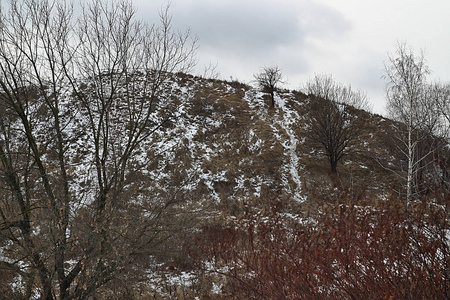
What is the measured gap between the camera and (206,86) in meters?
25.4

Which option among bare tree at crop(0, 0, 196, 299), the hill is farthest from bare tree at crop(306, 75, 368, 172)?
bare tree at crop(0, 0, 196, 299)

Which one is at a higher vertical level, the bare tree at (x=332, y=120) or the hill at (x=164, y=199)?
the bare tree at (x=332, y=120)

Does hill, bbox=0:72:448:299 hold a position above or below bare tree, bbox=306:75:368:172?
below

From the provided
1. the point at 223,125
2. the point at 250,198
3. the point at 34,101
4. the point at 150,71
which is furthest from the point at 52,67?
the point at 223,125

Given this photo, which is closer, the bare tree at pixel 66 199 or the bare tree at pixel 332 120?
the bare tree at pixel 66 199

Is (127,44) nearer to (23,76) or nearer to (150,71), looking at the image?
(150,71)

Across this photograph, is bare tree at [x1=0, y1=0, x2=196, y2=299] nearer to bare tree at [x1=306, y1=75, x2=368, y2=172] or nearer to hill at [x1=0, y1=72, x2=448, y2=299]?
hill at [x1=0, y1=72, x2=448, y2=299]

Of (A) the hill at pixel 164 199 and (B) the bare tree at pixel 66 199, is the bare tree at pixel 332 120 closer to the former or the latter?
(A) the hill at pixel 164 199

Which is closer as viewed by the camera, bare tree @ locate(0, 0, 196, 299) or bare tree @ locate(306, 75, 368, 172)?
bare tree @ locate(0, 0, 196, 299)

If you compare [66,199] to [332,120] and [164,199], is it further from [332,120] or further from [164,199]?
[332,120]

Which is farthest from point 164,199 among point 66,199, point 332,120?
point 332,120

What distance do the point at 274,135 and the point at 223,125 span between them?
12.4ft

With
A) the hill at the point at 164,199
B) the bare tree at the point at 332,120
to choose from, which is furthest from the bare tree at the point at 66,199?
the bare tree at the point at 332,120

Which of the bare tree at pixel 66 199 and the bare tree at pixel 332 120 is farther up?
the bare tree at pixel 332 120
